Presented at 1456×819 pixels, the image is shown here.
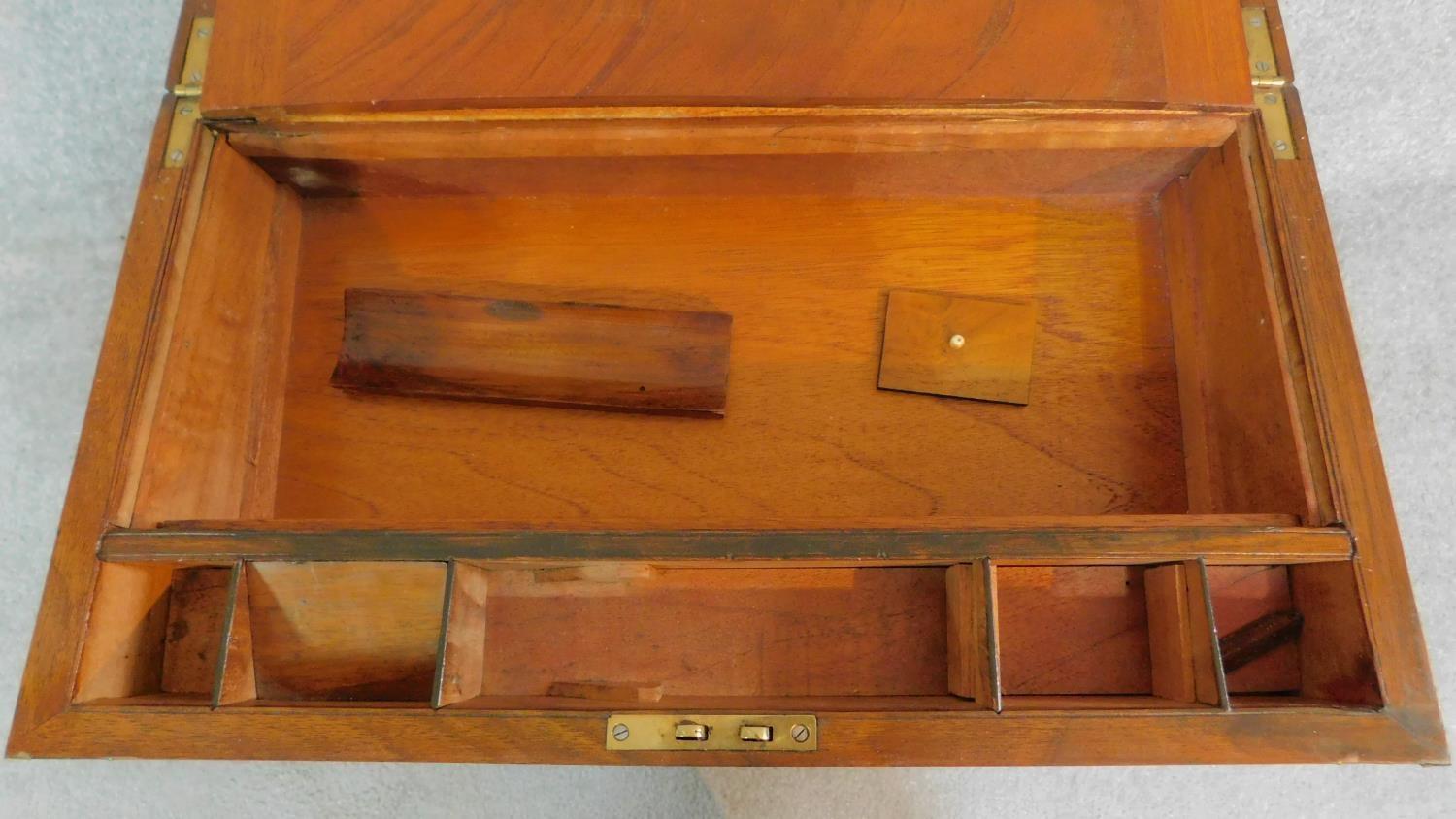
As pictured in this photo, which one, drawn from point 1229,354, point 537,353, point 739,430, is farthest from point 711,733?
point 1229,354

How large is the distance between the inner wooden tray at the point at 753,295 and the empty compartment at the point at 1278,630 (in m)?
0.07

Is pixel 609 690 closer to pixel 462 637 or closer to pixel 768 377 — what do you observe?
pixel 462 637

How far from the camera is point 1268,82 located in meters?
0.85

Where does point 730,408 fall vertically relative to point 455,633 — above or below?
above

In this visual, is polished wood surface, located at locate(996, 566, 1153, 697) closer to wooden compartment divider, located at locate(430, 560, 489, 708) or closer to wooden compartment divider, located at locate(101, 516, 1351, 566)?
wooden compartment divider, located at locate(101, 516, 1351, 566)

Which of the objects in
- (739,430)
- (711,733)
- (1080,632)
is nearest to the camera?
(711,733)

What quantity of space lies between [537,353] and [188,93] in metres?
0.42

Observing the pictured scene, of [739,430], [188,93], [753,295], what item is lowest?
[739,430]

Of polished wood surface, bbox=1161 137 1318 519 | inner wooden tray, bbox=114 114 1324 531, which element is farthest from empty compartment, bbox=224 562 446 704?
polished wood surface, bbox=1161 137 1318 519

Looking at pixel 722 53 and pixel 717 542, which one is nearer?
pixel 717 542

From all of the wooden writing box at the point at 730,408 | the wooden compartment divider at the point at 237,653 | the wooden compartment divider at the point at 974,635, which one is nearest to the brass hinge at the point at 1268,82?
the wooden writing box at the point at 730,408

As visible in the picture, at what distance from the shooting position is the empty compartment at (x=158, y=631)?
73cm

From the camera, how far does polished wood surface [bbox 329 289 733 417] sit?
94 centimetres

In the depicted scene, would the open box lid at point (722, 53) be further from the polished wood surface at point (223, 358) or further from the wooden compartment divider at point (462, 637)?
the wooden compartment divider at point (462, 637)
